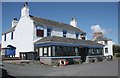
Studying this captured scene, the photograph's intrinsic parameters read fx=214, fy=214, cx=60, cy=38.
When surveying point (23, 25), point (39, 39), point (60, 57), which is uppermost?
point (23, 25)

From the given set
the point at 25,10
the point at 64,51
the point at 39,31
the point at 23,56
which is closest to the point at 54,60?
the point at 64,51

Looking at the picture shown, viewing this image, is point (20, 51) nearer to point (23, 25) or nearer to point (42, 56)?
point (23, 25)

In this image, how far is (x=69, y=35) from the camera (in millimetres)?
41750

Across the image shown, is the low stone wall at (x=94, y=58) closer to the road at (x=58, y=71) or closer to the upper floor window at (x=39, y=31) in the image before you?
the upper floor window at (x=39, y=31)

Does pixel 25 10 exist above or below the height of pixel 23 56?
above

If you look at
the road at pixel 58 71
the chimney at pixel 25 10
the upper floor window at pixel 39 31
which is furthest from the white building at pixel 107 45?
the road at pixel 58 71

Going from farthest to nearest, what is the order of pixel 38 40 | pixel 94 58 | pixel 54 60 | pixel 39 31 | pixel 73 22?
pixel 73 22
pixel 94 58
pixel 39 31
pixel 38 40
pixel 54 60

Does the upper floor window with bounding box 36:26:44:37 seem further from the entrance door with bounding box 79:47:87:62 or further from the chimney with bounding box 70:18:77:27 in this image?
the chimney with bounding box 70:18:77:27

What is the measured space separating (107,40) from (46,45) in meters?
37.5

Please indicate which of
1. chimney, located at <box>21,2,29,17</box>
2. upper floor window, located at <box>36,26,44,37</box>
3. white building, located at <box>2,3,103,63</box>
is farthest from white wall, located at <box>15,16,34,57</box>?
upper floor window, located at <box>36,26,44,37</box>

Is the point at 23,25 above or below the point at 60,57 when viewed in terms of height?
above

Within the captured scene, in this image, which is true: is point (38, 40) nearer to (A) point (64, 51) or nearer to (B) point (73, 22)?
(A) point (64, 51)

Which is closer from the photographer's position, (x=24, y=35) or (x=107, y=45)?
(x=24, y=35)

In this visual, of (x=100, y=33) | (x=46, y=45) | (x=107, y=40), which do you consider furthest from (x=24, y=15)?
(x=100, y=33)
